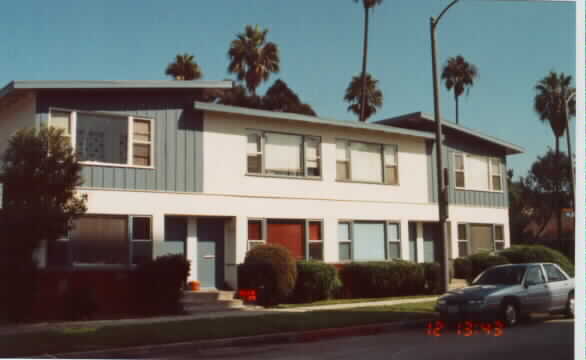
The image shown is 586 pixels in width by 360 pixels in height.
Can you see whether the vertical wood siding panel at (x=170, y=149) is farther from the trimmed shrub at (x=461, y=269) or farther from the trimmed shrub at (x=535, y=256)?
the trimmed shrub at (x=535, y=256)

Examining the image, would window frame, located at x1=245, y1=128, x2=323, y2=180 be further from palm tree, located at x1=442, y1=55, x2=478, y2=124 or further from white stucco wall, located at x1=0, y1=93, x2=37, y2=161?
palm tree, located at x1=442, y1=55, x2=478, y2=124

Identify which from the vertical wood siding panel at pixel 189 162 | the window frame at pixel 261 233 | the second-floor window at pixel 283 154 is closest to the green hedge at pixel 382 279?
the window frame at pixel 261 233

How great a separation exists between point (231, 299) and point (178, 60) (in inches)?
1117

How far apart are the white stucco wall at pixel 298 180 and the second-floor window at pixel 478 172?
6.71ft

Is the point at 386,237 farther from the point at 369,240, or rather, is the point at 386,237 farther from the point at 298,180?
the point at 298,180

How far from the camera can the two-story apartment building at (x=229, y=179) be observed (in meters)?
18.9

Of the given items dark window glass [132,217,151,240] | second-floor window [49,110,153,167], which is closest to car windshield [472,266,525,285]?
dark window glass [132,217,151,240]

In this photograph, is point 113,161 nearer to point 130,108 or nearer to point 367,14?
point 130,108

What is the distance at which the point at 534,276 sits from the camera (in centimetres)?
1630

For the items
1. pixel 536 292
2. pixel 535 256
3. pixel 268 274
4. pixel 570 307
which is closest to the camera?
pixel 536 292

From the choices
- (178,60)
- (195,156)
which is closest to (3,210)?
(195,156)

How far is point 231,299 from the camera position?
20.1 m

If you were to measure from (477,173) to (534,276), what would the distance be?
13151mm

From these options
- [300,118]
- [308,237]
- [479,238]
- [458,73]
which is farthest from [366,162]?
[458,73]
